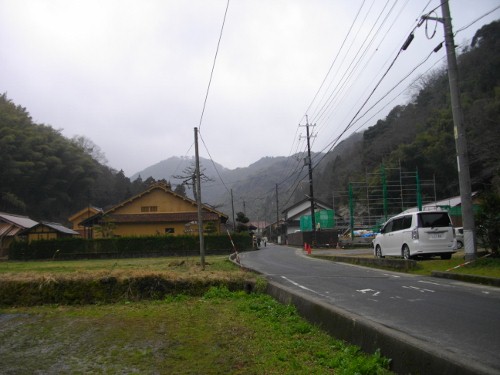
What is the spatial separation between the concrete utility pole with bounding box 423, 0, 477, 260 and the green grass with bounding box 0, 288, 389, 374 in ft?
22.2

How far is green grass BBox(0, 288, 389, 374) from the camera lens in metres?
4.69

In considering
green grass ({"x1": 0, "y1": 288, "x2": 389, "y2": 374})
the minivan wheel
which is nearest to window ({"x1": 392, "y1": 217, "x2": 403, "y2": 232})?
the minivan wheel

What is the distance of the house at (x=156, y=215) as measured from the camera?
44281mm

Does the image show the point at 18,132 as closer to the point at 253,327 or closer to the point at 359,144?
the point at 359,144

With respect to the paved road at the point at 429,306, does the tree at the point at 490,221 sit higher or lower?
higher

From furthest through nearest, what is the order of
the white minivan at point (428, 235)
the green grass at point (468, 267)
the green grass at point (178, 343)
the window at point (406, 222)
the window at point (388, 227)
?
the window at point (388, 227) < the window at point (406, 222) < the white minivan at point (428, 235) < the green grass at point (468, 267) < the green grass at point (178, 343)

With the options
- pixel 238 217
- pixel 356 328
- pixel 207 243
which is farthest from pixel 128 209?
pixel 356 328

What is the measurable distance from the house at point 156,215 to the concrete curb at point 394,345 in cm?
3756

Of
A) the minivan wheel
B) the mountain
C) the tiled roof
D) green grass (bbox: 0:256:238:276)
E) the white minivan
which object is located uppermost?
the mountain

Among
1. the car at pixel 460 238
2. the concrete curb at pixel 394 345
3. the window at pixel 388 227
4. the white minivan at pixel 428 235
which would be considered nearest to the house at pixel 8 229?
the window at pixel 388 227

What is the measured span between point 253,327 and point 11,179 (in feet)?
191

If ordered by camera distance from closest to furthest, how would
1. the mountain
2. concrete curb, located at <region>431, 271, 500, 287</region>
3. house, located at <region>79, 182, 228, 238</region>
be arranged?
concrete curb, located at <region>431, 271, 500, 287</region>
the mountain
house, located at <region>79, 182, 228, 238</region>

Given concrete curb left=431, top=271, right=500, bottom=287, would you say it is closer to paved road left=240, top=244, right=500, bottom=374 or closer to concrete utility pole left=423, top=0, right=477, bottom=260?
paved road left=240, top=244, right=500, bottom=374

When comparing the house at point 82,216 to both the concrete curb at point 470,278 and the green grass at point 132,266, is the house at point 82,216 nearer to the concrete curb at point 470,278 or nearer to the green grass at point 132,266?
the green grass at point 132,266
